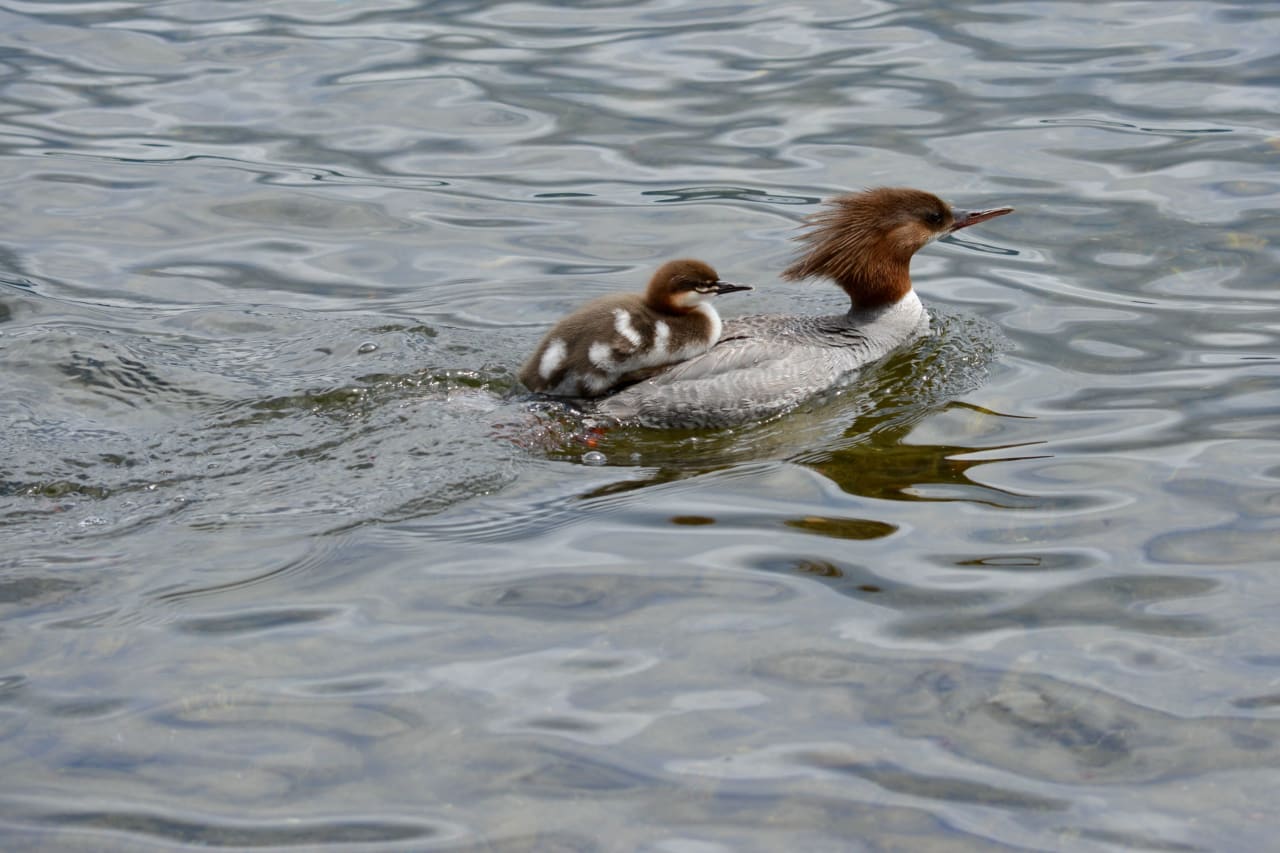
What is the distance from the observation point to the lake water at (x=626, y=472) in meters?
5.09

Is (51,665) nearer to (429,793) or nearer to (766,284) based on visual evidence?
(429,793)

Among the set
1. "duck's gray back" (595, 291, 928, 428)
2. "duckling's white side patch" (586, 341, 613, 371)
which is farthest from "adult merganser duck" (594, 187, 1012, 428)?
"duckling's white side patch" (586, 341, 613, 371)

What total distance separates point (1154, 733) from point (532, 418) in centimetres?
365

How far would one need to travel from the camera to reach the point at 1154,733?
527 centimetres

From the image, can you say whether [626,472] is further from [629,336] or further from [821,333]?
[821,333]

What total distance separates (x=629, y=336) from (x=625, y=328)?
0.05 metres

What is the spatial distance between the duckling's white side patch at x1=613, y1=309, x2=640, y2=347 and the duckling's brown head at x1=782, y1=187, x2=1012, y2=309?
3.85 ft

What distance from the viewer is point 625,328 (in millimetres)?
8195

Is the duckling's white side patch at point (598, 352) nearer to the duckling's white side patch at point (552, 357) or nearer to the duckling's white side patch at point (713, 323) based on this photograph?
the duckling's white side patch at point (552, 357)

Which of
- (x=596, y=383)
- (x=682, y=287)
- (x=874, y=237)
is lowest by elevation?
(x=596, y=383)

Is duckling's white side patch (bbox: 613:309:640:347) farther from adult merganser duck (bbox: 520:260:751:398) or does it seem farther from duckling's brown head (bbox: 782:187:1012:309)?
duckling's brown head (bbox: 782:187:1012:309)

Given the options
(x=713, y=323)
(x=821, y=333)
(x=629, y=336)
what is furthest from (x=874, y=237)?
(x=629, y=336)

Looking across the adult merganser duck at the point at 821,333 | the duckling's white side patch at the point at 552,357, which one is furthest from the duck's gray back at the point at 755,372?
the duckling's white side patch at the point at 552,357

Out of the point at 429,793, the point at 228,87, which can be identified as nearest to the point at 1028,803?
the point at 429,793
